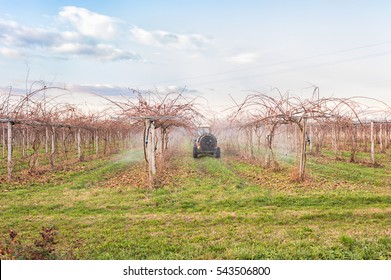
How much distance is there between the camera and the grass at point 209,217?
559cm

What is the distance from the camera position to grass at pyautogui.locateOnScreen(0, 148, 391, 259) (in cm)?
559

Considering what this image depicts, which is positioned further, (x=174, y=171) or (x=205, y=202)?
(x=174, y=171)

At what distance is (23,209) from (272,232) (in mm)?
6374

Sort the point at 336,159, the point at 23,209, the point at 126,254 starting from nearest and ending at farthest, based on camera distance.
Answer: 1. the point at 126,254
2. the point at 23,209
3. the point at 336,159

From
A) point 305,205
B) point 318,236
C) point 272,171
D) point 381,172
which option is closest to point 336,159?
point 381,172

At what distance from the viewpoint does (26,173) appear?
14938 mm

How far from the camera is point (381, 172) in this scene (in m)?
15.2

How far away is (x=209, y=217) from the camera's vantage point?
7625mm

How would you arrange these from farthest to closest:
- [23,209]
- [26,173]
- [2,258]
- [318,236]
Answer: [26,173] < [23,209] < [318,236] < [2,258]
